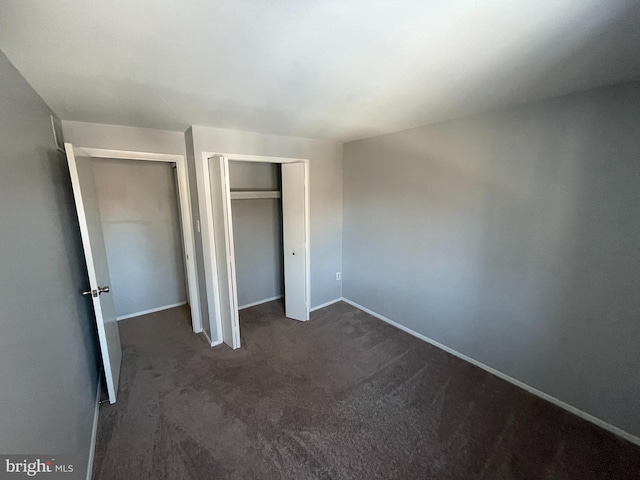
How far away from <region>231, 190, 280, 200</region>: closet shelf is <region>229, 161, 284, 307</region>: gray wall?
140 mm

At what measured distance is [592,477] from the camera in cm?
154

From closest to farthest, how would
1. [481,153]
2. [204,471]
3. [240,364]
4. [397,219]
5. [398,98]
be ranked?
[204,471], [398,98], [481,153], [240,364], [397,219]

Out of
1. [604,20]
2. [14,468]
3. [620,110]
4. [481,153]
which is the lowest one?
[14,468]

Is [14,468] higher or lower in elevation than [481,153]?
lower

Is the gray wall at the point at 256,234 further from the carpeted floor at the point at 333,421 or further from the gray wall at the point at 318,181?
the carpeted floor at the point at 333,421

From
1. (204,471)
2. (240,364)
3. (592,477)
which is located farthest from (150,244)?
(592,477)

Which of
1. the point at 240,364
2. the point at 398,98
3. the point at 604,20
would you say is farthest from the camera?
the point at 240,364

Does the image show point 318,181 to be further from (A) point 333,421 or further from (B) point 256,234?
(A) point 333,421

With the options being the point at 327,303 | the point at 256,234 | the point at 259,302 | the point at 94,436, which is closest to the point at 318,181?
the point at 256,234

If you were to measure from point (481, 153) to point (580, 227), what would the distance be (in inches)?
34.7

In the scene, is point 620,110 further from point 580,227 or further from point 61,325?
point 61,325

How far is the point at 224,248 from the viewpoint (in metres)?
2.60

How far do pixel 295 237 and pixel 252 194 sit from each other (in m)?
0.80

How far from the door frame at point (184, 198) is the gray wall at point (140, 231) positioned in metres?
0.58
